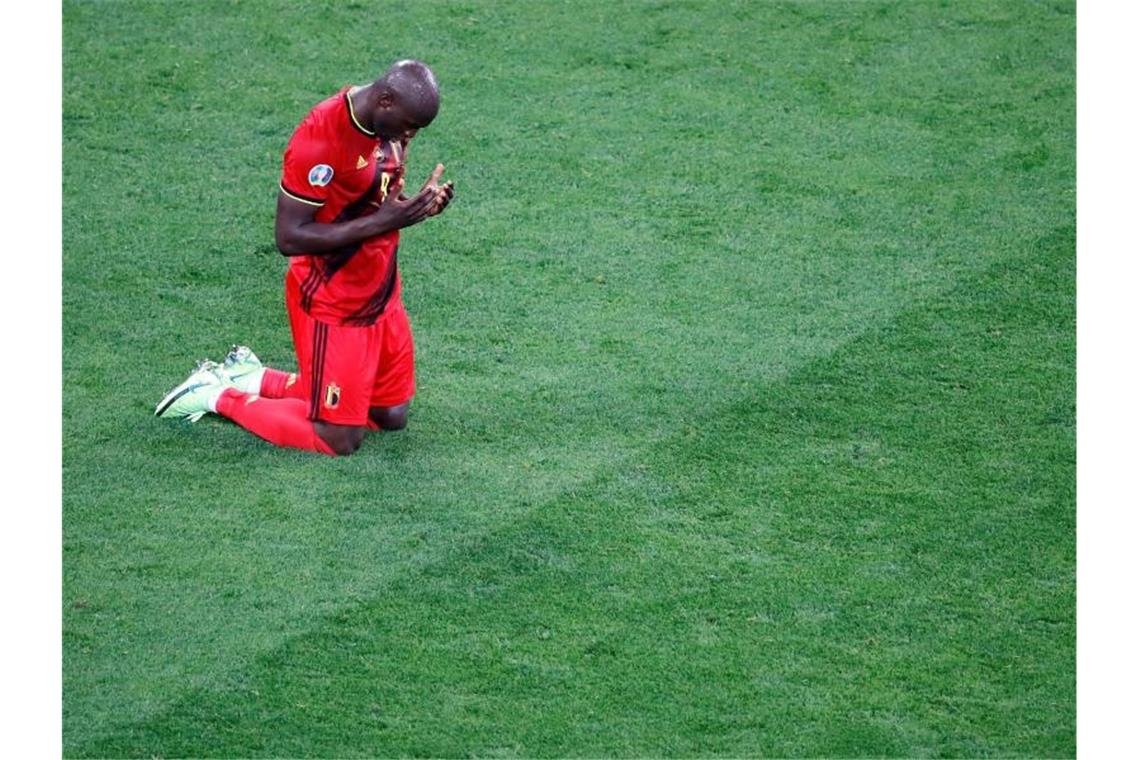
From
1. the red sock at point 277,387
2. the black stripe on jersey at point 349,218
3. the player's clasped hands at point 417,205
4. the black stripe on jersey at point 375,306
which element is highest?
the player's clasped hands at point 417,205

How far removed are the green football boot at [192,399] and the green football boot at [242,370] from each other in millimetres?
70

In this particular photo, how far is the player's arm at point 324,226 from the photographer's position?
6348mm

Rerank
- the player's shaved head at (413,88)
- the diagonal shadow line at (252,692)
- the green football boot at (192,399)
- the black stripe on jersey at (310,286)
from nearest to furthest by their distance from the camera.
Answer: the diagonal shadow line at (252,692) < the player's shaved head at (413,88) < the black stripe on jersey at (310,286) < the green football boot at (192,399)

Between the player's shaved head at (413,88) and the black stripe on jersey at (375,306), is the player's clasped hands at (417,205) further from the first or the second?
the black stripe on jersey at (375,306)

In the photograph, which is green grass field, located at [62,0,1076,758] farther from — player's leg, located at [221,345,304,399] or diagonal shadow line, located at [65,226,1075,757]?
player's leg, located at [221,345,304,399]

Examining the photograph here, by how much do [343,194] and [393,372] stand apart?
2.46 ft

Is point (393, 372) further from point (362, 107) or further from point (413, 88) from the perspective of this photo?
point (413, 88)

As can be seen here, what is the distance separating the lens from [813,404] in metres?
7.08

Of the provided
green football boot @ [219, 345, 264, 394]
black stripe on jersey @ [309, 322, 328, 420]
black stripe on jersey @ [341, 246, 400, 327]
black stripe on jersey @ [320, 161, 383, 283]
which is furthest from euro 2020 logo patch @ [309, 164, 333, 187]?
green football boot @ [219, 345, 264, 394]

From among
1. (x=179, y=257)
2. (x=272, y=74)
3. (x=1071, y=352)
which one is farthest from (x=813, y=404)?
(x=272, y=74)

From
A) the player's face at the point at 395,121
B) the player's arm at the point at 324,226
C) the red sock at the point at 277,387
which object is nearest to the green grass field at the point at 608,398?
the red sock at the point at 277,387

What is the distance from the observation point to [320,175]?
634 cm

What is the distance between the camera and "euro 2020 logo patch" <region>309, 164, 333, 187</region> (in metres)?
6.32

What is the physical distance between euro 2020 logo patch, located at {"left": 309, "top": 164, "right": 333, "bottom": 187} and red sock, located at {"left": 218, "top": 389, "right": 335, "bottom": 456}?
0.95m
